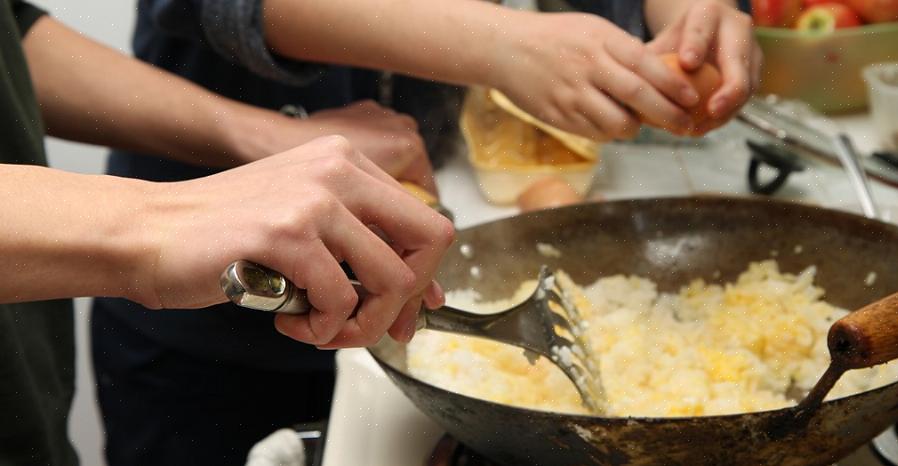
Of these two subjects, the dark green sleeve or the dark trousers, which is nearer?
the dark green sleeve

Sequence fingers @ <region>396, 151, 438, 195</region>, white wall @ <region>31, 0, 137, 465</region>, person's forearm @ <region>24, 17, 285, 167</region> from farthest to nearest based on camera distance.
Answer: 1. white wall @ <region>31, 0, 137, 465</region>
2. fingers @ <region>396, 151, 438, 195</region>
3. person's forearm @ <region>24, 17, 285, 167</region>

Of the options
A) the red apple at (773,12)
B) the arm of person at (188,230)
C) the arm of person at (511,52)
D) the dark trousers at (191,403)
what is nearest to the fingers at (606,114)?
the arm of person at (511,52)

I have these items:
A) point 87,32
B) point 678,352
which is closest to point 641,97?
point 678,352

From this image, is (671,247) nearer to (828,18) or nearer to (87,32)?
(828,18)

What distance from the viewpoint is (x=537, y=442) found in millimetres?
656

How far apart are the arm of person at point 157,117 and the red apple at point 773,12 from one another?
73 centimetres

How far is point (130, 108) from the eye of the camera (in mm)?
1020

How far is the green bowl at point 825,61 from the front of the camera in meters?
1.45

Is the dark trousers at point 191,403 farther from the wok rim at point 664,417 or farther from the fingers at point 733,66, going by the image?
the fingers at point 733,66

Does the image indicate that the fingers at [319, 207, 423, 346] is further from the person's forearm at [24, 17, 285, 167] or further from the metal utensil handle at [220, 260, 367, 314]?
the person's forearm at [24, 17, 285, 167]

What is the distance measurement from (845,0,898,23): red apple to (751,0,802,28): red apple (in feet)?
0.31

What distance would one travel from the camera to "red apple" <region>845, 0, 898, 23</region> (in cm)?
147

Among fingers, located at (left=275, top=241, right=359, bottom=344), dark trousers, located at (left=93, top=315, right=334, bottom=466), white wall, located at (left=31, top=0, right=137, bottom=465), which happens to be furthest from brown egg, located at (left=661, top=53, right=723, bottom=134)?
white wall, located at (left=31, top=0, right=137, bottom=465)

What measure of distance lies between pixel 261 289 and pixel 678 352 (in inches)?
19.5
